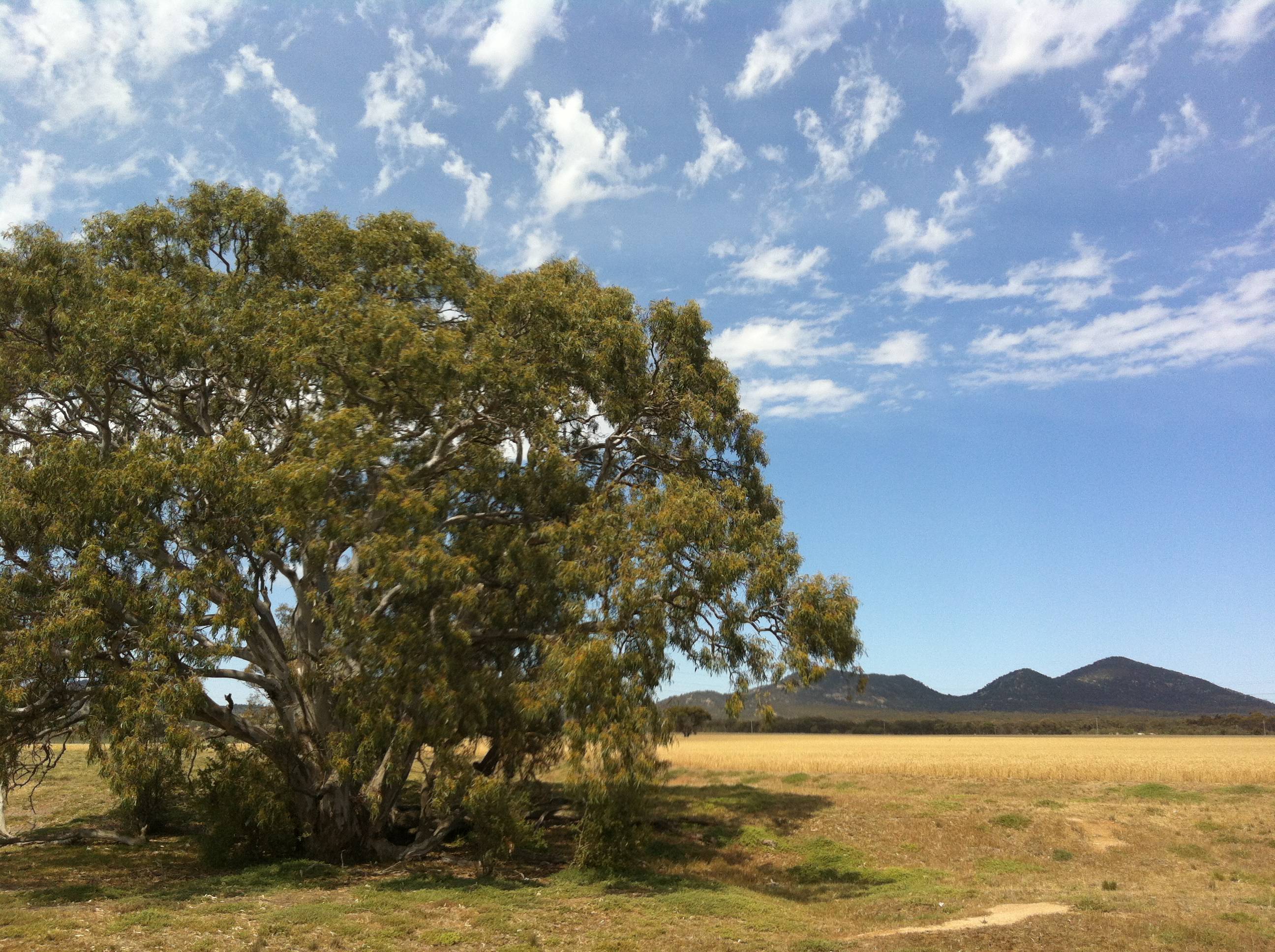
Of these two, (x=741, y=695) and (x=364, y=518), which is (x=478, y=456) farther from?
(x=741, y=695)

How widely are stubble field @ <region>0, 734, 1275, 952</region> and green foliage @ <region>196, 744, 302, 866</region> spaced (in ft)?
2.83

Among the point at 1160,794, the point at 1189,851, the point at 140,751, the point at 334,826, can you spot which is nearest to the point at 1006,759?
the point at 1160,794

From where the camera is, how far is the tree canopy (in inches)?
635

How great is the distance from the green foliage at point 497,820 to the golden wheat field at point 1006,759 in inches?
149

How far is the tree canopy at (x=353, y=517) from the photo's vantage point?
635 inches

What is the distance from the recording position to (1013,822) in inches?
973

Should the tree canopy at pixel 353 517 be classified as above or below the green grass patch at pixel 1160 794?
above

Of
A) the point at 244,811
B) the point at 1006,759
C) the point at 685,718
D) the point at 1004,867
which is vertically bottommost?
the point at 1006,759

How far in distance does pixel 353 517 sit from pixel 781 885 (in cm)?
1321

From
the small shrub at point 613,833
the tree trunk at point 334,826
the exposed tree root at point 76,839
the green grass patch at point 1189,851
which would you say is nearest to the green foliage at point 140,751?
the tree trunk at point 334,826

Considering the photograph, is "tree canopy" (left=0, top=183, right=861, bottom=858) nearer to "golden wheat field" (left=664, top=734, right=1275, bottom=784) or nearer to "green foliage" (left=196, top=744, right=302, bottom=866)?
"green foliage" (left=196, top=744, right=302, bottom=866)

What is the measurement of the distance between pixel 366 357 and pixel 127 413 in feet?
24.0

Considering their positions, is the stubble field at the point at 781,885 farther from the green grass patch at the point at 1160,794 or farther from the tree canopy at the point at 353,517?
the tree canopy at the point at 353,517

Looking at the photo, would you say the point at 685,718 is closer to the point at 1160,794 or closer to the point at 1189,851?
the point at 1189,851
